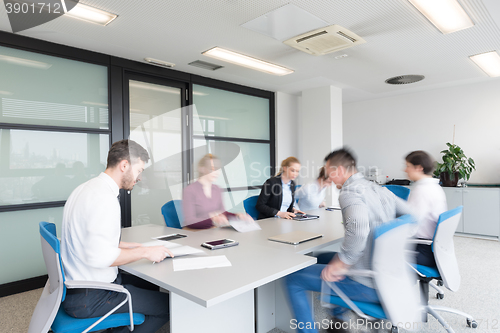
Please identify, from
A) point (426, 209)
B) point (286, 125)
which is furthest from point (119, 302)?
point (286, 125)

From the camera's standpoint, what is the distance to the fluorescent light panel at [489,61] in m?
4.30

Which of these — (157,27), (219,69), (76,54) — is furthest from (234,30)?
(76,54)

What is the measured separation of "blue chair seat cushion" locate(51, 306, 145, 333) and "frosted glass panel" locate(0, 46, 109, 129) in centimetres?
271

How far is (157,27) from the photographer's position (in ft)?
10.9

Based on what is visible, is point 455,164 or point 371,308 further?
point 455,164

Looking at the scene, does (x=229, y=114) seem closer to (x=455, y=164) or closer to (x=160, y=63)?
(x=160, y=63)

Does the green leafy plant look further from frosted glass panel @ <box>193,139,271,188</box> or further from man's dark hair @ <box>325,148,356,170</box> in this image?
man's dark hair @ <box>325,148,356,170</box>

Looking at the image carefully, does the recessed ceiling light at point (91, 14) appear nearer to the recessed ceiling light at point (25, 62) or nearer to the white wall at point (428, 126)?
the recessed ceiling light at point (25, 62)

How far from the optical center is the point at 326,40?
3.52 metres

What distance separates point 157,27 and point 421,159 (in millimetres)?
2942

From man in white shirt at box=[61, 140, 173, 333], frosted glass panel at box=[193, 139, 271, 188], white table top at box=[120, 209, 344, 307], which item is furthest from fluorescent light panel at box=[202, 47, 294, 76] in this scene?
man in white shirt at box=[61, 140, 173, 333]

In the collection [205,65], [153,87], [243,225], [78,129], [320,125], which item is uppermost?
[205,65]

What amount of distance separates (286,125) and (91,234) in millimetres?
5474

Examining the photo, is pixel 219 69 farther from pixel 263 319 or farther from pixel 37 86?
pixel 263 319
